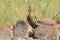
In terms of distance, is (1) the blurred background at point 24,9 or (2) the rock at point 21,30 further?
(1) the blurred background at point 24,9

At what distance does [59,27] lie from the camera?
16.6ft

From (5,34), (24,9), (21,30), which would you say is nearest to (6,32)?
(5,34)

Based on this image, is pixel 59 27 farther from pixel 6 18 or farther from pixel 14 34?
pixel 6 18

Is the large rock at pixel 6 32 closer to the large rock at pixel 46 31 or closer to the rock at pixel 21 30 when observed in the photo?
the rock at pixel 21 30

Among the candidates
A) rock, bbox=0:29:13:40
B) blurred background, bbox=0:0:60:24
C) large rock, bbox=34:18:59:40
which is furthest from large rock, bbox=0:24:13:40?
blurred background, bbox=0:0:60:24

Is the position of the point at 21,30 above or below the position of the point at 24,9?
above

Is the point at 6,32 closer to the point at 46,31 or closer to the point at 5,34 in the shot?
the point at 5,34

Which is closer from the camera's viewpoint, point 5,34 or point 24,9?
point 5,34

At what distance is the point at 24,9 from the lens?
7.39 m

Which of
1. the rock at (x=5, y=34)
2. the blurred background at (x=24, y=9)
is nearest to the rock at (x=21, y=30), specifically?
the rock at (x=5, y=34)

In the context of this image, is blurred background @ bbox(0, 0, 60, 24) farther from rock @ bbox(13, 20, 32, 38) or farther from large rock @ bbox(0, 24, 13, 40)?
rock @ bbox(13, 20, 32, 38)

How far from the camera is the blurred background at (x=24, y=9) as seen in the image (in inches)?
275

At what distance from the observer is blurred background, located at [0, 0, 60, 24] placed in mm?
6977

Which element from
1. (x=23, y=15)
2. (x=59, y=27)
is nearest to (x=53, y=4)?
(x=23, y=15)
